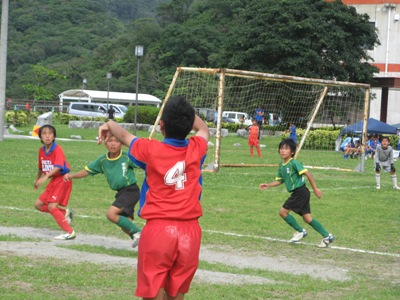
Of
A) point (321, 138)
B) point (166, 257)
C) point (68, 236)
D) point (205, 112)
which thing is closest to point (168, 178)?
point (166, 257)

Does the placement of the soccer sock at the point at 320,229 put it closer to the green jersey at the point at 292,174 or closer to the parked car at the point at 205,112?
the green jersey at the point at 292,174

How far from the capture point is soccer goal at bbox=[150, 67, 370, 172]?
23750 millimetres

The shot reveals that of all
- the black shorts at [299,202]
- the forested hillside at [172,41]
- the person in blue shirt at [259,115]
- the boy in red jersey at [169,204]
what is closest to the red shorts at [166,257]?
the boy in red jersey at [169,204]

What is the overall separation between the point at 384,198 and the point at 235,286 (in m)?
10.6

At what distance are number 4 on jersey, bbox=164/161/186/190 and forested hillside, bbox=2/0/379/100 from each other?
3874cm

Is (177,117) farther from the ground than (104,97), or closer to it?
closer to it

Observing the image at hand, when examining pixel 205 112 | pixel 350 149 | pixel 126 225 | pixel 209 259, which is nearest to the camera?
pixel 209 259

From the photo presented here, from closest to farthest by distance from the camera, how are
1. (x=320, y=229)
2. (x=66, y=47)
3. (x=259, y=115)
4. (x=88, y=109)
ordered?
(x=320, y=229), (x=259, y=115), (x=88, y=109), (x=66, y=47)

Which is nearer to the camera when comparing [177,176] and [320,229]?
[177,176]

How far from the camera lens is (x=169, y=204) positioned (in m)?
5.43

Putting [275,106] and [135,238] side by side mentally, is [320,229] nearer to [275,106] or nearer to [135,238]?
[135,238]

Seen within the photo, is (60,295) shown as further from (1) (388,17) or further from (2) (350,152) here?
(1) (388,17)

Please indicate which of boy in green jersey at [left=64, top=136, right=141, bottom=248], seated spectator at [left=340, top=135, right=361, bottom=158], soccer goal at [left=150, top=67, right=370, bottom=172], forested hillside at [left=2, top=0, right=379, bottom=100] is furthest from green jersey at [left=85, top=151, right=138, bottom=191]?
forested hillside at [left=2, top=0, right=379, bottom=100]

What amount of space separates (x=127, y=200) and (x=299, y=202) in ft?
8.51
